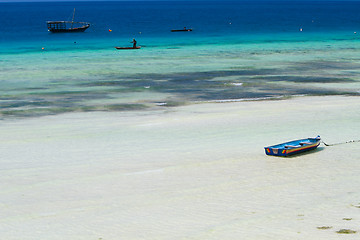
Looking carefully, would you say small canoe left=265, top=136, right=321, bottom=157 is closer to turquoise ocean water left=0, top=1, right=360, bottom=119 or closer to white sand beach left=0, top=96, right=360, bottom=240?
white sand beach left=0, top=96, right=360, bottom=240

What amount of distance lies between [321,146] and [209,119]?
6797 mm

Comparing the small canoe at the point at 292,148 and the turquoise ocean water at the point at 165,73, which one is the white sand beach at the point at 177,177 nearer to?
the small canoe at the point at 292,148

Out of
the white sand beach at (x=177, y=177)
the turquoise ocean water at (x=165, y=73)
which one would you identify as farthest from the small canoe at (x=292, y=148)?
the turquoise ocean water at (x=165, y=73)

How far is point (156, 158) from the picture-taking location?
18375mm

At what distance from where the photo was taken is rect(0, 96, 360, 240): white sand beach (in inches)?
469

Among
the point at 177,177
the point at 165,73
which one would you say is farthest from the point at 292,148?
the point at 165,73

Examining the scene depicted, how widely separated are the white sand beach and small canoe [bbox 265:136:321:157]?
0.28 m

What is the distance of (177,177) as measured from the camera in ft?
52.5

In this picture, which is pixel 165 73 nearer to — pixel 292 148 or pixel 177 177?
pixel 292 148

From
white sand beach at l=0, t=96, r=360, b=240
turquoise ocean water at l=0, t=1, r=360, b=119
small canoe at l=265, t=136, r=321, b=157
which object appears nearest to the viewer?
white sand beach at l=0, t=96, r=360, b=240

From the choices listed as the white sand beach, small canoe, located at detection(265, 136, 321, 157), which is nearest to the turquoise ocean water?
the white sand beach

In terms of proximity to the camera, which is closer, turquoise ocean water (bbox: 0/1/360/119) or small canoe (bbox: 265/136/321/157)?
small canoe (bbox: 265/136/321/157)

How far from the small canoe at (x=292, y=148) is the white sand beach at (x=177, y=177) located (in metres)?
0.28

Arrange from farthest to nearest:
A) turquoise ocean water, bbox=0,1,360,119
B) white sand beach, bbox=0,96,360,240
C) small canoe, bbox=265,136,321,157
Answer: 1. turquoise ocean water, bbox=0,1,360,119
2. small canoe, bbox=265,136,321,157
3. white sand beach, bbox=0,96,360,240
